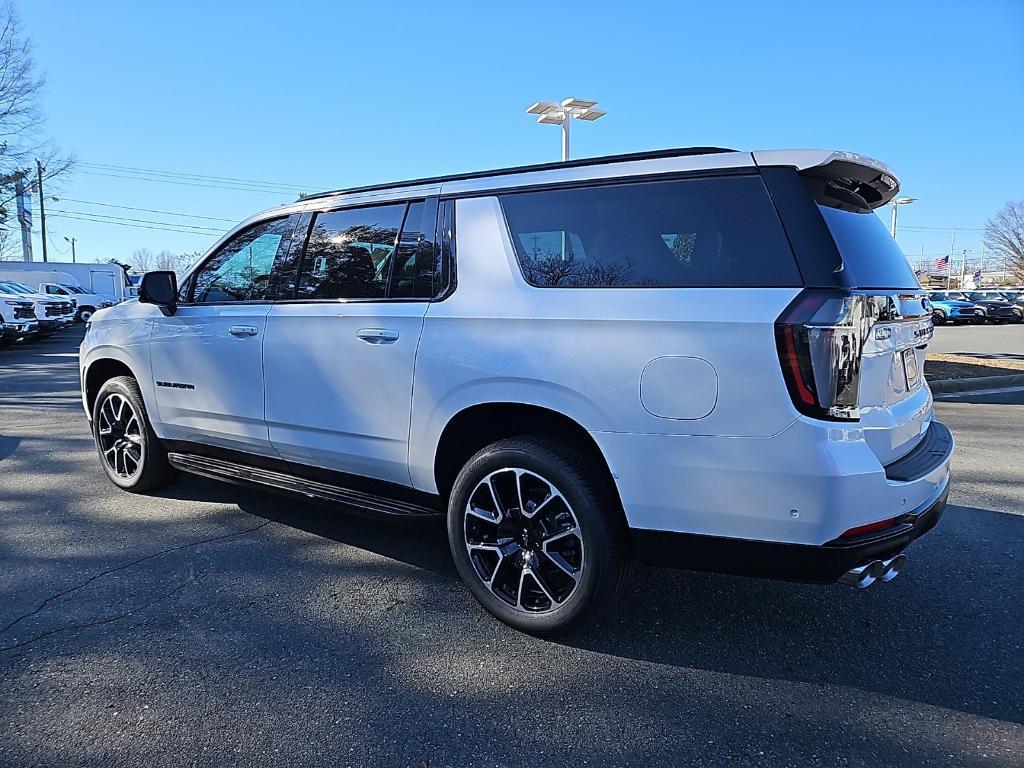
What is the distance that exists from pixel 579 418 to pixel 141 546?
2730 millimetres

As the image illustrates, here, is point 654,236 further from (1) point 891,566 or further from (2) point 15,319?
(2) point 15,319

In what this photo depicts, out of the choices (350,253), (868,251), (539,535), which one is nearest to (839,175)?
(868,251)

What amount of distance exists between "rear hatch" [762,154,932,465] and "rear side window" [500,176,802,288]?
9 centimetres

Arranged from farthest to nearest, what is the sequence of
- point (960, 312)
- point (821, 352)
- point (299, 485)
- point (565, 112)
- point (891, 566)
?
→ 1. point (960, 312)
2. point (565, 112)
3. point (299, 485)
4. point (891, 566)
5. point (821, 352)

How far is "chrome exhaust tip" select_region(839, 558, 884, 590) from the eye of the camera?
2.36m

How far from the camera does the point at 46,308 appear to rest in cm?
1988

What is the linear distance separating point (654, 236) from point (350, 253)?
5.50 ft

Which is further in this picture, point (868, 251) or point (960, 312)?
point (960, 312)

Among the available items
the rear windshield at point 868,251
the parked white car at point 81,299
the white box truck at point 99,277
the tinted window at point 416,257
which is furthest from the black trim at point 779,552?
the white box truck at point 99,277

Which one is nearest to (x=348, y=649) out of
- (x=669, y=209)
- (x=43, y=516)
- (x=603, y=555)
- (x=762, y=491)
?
(x=603, y=555)

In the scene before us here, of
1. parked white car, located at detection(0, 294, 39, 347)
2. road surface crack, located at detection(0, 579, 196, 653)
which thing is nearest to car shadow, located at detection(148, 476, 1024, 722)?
road surface crack, located at detection(0, 579, 196, 653)

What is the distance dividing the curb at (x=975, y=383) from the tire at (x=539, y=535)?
9.12 meters

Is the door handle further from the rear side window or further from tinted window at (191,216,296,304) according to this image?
tinted window at (191,216,296,304)

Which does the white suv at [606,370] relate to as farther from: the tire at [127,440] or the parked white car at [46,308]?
the parked white car at [46,308]
